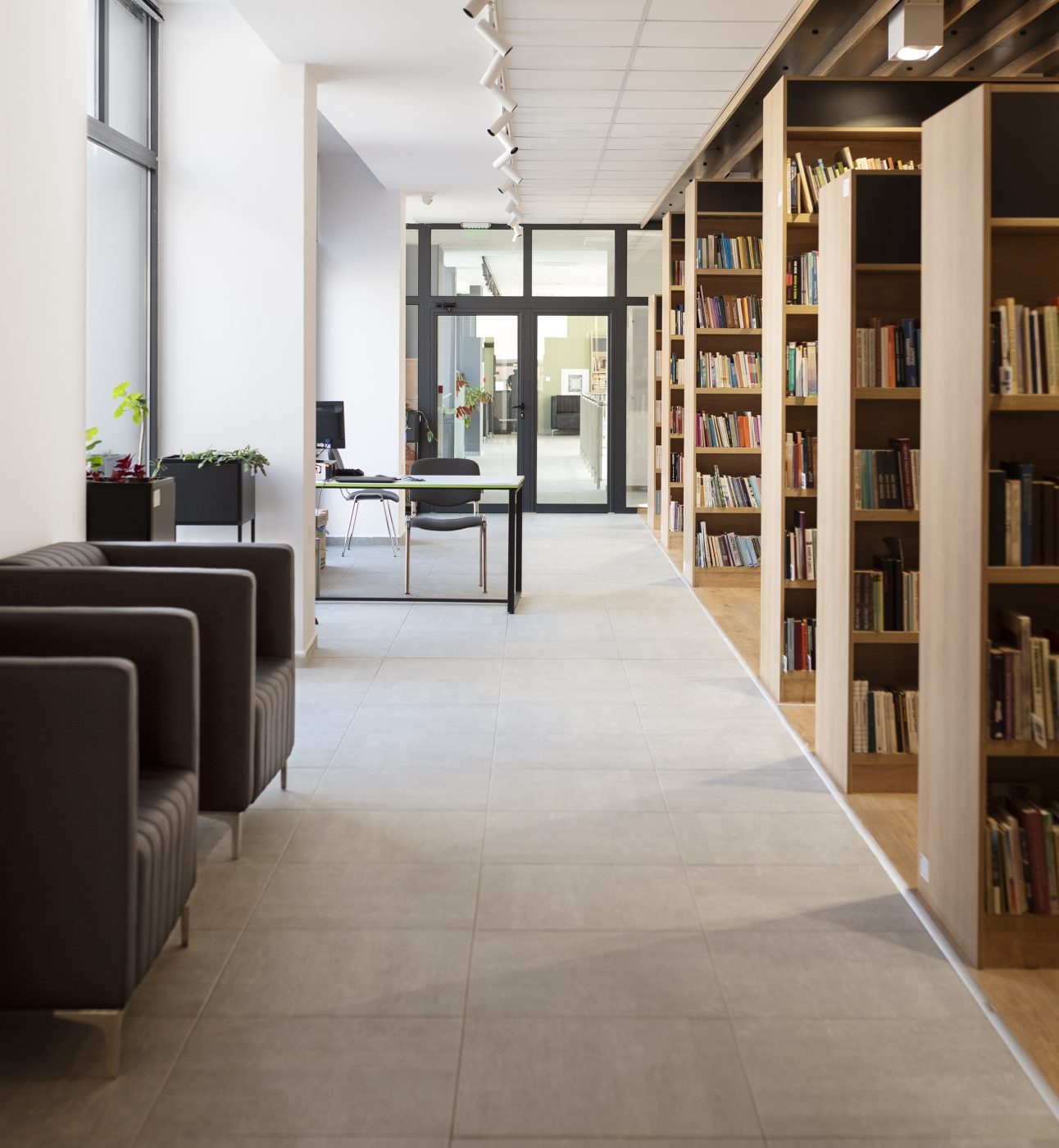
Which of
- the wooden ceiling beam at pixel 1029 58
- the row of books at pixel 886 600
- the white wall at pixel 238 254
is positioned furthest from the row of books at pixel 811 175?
the white wall at pixel 238 254

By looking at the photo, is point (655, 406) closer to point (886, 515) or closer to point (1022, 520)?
point (886, 515)

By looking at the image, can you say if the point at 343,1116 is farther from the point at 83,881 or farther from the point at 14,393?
the point at 14,393

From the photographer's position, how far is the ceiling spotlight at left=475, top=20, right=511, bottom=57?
5.84m

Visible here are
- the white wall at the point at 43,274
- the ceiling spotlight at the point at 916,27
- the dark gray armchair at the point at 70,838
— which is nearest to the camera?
the dark gray armchair at the point at 70,838

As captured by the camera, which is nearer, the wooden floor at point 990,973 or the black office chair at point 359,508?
the wooden floor at point 990,973

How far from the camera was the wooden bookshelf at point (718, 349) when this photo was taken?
9500mm

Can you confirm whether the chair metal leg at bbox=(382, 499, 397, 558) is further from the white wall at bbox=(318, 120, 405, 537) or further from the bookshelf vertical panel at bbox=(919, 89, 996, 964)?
the bookshelf vertical panel at bbox=(919, 89, 996, 964)

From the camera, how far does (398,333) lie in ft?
39.3

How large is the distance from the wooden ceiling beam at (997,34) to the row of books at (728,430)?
305cm

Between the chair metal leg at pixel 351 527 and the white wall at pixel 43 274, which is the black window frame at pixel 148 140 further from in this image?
the chair metal leg at pixel 351 527

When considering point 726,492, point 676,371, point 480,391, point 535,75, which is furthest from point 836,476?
point 480,391

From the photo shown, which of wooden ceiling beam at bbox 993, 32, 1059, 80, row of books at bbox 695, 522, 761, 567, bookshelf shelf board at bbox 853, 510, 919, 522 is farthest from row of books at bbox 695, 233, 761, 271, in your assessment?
bookshelf shelf board at bbox 853, 510, 919, 522

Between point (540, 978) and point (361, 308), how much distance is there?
9.59 metres

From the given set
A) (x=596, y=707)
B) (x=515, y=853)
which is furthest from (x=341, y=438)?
(x=515, y=853)
